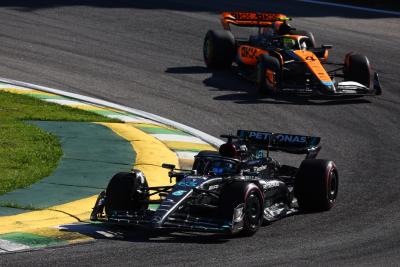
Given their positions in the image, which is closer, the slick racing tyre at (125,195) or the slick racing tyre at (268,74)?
the slick racing tyre at (125,195)

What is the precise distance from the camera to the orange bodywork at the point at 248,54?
2345 centimetres

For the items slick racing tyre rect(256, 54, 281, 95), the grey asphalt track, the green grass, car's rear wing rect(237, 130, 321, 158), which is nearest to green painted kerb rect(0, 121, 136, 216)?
the green grass

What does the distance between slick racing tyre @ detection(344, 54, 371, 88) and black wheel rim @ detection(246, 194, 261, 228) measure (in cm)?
1042

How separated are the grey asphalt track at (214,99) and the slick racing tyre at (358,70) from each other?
0.44 m

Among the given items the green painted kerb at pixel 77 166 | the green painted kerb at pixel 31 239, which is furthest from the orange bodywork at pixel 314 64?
the green painted kerb at pixel 31 239

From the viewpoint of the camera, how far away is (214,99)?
21781mm

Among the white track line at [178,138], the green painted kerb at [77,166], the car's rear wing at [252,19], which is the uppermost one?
the car's rear wing at [252,19]

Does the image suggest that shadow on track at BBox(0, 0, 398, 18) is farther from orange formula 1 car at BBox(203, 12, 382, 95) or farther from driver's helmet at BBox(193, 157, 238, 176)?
driver's helmet at BBox(193, 157, 238, 176)

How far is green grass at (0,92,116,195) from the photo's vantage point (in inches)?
567

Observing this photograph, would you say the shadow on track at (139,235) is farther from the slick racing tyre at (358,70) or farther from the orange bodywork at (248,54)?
the orange bodywork at (248,54)

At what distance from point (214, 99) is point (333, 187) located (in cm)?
798

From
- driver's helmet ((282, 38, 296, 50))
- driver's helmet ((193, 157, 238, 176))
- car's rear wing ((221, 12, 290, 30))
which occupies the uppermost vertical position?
car's rear wing ((221, 12, 290, 30))

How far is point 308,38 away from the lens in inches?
927

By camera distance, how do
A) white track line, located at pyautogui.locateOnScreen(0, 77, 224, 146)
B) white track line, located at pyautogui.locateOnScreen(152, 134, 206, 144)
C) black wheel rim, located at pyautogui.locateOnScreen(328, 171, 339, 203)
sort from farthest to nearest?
white track line, located at pyautogui.locateOnScreen(0, 77, 224, 146), white track line, located at pyautogui.locateOnScreen(152, 134, 206, 144), black wheel rim, located at pyautogui.locateOnScreen(328, 171, 339, 203)
